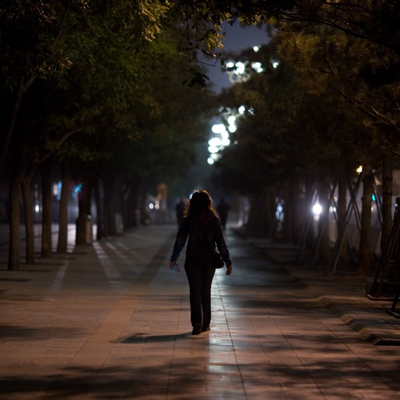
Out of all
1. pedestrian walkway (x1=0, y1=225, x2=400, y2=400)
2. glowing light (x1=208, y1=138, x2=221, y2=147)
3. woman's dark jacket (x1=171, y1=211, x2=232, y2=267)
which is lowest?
pedestrian walkway (x1=0, y1=225, x2=400, y2=400)

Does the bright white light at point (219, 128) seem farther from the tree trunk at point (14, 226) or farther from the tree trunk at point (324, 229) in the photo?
the tree trunk at point (14, 226)

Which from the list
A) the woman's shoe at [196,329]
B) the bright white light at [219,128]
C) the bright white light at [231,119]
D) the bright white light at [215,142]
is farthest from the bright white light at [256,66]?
the woman's shoe at [196,329]

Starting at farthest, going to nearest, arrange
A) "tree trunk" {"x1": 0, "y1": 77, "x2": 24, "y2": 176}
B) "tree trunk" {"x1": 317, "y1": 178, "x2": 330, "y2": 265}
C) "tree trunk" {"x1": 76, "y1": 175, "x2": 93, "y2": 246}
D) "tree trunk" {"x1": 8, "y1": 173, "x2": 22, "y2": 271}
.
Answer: "tree trunk" {"x1": 76, "y1": 175, "x2": 93, "y2": 246} → "tree trunk" {"x1": 317, "y1": 178, "x2": 330, "y2": 265} → "tree trunk" {"x1": 8, "y1": 173, "x2": 22, "y2": 271} → "tree trunk" {"x1": 0, "y1": 77, "x2": 24, "y2": 176}

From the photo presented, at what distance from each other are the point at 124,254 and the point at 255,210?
110 feet

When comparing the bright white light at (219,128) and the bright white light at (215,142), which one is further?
the bright white light at (215,142)

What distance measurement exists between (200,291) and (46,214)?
698 inches

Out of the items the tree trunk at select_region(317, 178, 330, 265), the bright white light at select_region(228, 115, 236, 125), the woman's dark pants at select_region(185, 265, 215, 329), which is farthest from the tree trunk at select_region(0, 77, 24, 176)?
the bright white light at select_region(228, 115, 236, 125)

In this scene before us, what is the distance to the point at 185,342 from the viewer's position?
12.8m

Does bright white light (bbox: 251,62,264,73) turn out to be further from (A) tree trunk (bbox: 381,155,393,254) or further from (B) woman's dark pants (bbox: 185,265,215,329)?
(B) woman's dark pants (bbox: 185,265,215,329)

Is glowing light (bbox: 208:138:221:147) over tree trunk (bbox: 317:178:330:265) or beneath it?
over

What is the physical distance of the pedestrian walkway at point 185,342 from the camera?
377 inches

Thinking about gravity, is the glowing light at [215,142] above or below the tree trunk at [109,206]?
above

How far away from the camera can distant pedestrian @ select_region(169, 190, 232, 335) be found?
13758 millimetres

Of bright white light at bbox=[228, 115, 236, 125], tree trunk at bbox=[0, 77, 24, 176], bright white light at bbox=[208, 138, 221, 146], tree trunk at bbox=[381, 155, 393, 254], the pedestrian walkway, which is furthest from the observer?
bright white light at bbox=[208, 138, 221, 146]
